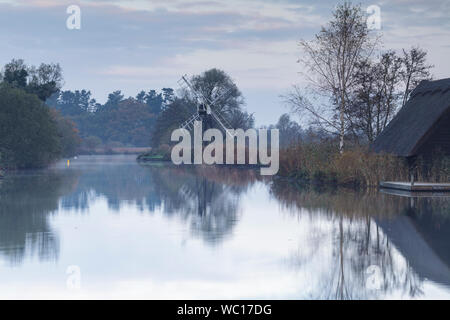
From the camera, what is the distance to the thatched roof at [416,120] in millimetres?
29156

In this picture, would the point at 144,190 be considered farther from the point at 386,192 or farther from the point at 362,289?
the point at 362,289

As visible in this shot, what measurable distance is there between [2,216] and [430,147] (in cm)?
1884

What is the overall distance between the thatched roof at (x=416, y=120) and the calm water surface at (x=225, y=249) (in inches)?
324

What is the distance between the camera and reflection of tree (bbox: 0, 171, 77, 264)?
11477mm

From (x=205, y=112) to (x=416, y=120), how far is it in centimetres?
4472

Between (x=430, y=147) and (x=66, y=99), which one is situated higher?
(x=66, y=99)

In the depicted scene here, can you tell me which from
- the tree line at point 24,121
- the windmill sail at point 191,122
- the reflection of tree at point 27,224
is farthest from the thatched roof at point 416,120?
the windmill sail at point 191,122

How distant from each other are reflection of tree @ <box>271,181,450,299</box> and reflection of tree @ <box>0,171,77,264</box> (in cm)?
438

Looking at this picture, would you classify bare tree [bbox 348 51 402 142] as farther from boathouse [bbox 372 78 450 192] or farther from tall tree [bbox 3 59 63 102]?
tall tree [bbox 3 59 63 102]

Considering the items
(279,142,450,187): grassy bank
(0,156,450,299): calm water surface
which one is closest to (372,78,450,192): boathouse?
(279,142,450,187): grassy bank

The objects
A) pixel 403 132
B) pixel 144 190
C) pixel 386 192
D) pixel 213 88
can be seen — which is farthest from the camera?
pixel 213 88

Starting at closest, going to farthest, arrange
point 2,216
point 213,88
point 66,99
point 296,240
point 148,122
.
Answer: point 296,240 < point 2,216 < point 213,88 < point 148,122 < point 66,99
